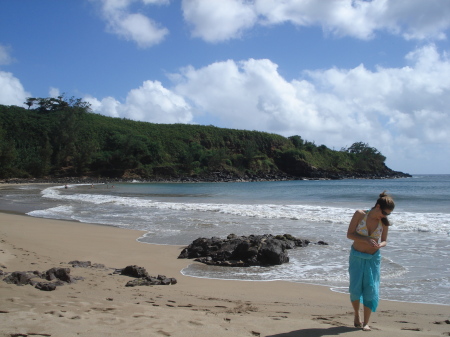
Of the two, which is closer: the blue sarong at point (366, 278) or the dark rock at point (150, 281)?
the blue sarong at point (366, 278)

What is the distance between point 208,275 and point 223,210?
12.2m

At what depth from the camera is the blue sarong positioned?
4.32m

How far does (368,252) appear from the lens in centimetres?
441

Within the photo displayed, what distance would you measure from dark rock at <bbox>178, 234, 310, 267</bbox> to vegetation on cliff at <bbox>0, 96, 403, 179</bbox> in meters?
61.5

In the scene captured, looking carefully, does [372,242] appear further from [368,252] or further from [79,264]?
[79,264]

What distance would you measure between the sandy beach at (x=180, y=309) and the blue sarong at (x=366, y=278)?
352 millimetres

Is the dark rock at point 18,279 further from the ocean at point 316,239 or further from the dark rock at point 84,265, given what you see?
the ocean at point 316,239

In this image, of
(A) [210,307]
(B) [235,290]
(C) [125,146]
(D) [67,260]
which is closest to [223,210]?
(D) [67,260]

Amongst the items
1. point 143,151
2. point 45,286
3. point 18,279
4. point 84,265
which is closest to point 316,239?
point 84,265

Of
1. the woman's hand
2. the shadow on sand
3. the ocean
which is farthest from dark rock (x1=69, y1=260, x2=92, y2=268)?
the woman's hand

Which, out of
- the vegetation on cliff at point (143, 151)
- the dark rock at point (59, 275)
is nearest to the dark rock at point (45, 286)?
the dark rock at point (59, 275)

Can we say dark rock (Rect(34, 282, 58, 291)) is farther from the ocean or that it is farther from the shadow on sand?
the shadow on sand

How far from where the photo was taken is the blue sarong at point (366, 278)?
4324 millimetres

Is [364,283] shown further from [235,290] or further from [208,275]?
[208,275]
